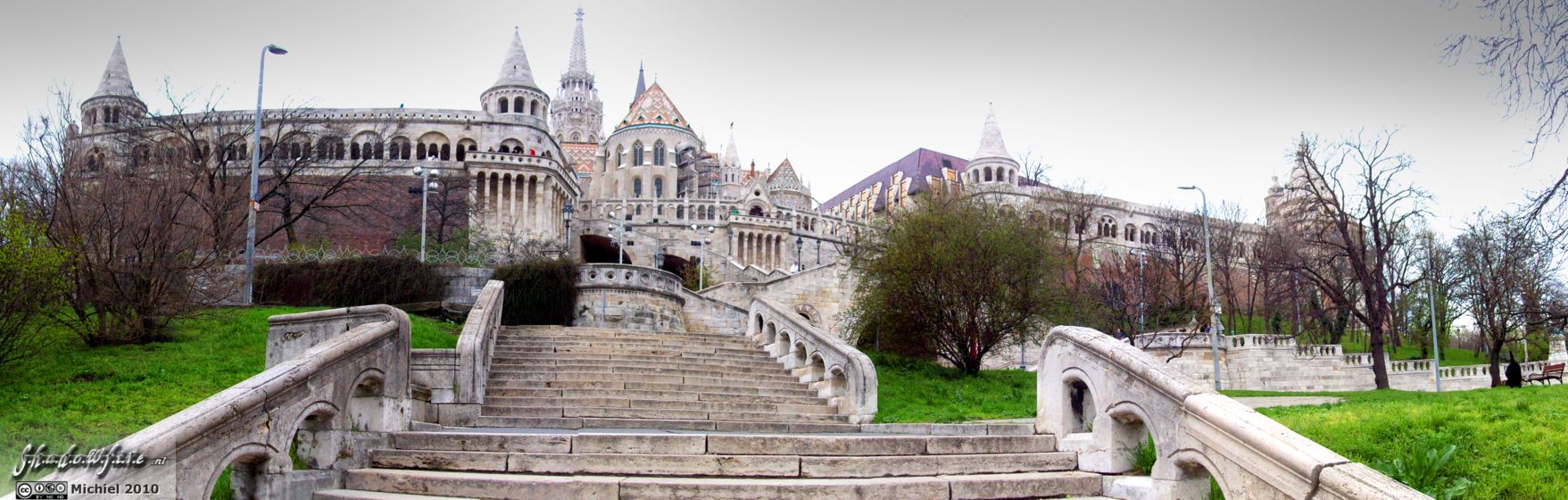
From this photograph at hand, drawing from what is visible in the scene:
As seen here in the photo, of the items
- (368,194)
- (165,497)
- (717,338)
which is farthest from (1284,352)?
(368,194)

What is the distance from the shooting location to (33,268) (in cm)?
1300

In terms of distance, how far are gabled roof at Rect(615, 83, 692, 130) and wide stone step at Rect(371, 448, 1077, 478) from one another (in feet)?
263

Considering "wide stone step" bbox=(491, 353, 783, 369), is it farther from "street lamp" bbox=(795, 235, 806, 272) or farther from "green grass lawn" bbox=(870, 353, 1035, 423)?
"street lamp" bbox=(795, 235, 806, 272)

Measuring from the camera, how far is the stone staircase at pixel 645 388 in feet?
38.2

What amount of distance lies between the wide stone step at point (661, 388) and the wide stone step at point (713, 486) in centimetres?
593

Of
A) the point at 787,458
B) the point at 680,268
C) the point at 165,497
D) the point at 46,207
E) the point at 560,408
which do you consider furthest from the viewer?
the point at 680,268

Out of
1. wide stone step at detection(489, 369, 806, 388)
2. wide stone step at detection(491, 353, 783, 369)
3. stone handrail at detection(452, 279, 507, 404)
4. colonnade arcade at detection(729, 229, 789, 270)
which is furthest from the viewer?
colonnade arcade at detection(729, 229, 789, 270)

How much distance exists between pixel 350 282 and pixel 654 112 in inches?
2480

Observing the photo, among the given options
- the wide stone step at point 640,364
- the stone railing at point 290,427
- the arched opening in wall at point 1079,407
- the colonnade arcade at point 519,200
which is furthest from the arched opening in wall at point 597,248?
the arched opening in wall at point 1079,407

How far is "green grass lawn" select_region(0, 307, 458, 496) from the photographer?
33.0 ft

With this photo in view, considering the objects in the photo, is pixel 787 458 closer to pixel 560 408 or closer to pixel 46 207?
pixel 560 408

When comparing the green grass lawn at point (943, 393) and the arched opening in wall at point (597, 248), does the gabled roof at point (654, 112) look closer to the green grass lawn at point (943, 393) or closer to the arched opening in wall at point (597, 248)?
the arched opening in wall at point (597, 248)

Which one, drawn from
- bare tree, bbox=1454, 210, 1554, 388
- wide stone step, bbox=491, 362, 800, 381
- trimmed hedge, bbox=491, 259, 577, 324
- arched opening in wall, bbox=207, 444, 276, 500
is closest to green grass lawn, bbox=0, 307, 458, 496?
arched opening in wall, bbox=207, 444, 276, 500

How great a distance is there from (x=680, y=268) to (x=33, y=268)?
52527mm
